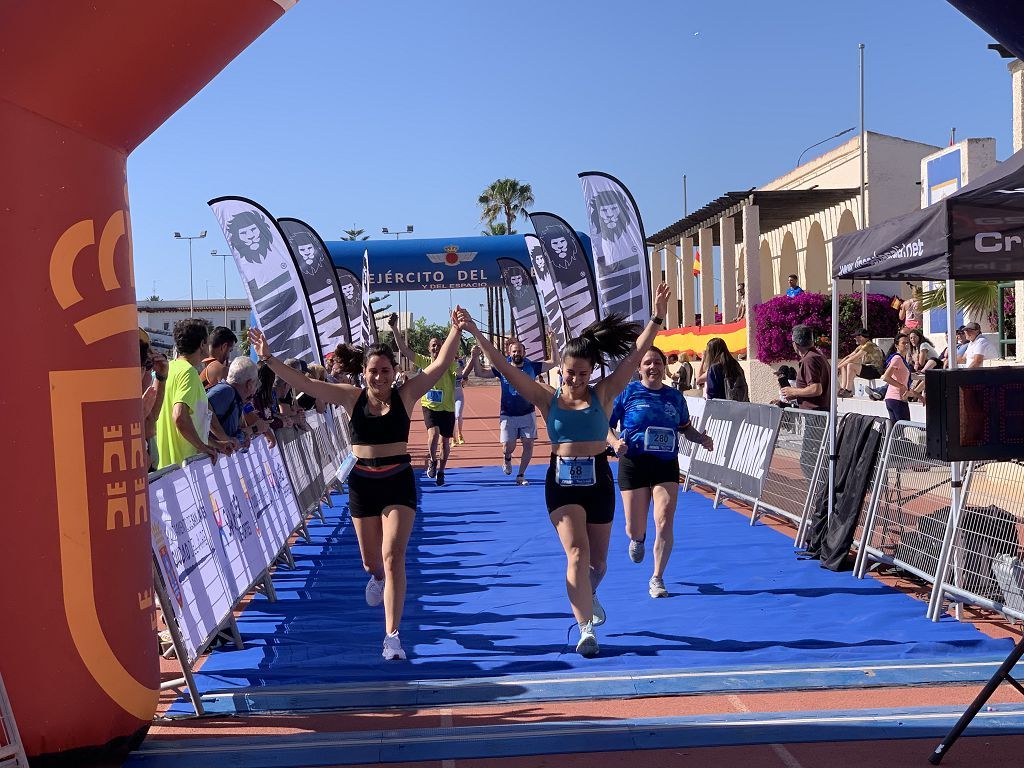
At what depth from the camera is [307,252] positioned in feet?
59.7

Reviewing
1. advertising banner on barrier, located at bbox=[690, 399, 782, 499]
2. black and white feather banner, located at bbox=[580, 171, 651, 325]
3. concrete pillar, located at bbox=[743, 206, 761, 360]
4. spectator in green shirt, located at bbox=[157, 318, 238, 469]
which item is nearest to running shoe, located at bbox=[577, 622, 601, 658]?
spectator in green shirt, located at bbox=[157, 318, 238, 469]

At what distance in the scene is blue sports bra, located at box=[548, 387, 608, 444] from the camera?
251 inches

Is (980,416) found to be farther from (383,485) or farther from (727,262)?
(727,262)

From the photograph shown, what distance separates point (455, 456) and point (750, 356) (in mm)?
A: 9075

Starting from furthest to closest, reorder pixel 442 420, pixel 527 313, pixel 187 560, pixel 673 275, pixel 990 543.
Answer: pixel 673 275
pixel 527 313
pixel 442 420
pixel 990 543
pixel 187 560

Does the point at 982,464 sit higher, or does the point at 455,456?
the point at 982,464

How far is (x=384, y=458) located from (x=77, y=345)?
2278mm

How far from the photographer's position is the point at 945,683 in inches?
215

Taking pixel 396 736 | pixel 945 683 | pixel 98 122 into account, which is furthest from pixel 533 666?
pixel 98 122

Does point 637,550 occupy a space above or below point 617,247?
below

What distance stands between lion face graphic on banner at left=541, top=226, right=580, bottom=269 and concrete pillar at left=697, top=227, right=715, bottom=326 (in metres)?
16.3

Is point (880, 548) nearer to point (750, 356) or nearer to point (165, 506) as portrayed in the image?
point (165, 506)

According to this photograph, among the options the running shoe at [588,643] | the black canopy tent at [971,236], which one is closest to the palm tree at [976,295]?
the black canopy tent at [971,236]

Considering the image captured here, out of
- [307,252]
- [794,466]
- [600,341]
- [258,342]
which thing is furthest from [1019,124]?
[307,252]
